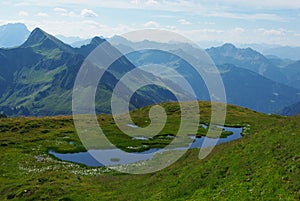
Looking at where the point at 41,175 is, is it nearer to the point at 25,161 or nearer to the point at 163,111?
the point at 25,161

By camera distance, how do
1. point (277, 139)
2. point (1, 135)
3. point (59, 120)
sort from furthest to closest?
point (59, 120) < point (1, 135) < point (277, 139)

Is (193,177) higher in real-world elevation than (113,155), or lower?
higher

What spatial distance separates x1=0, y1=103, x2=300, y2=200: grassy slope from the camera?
30413 mm

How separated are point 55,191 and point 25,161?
2294cm

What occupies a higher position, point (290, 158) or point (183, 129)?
point (290, 158)

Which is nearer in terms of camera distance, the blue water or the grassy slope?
the grassy slope

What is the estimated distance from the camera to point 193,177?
3719 centimetres

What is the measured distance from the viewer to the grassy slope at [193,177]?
1197 inches

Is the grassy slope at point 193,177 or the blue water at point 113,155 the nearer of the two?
the grassy slope at point 193,177

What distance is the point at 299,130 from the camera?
3869cm

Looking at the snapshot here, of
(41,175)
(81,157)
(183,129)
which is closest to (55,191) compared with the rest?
(41,175)

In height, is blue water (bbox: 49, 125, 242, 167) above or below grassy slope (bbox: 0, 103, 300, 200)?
below

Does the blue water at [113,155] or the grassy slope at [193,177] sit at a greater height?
the grassy slope at [193,177]

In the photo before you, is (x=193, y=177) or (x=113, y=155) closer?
(x=193, y=177)
